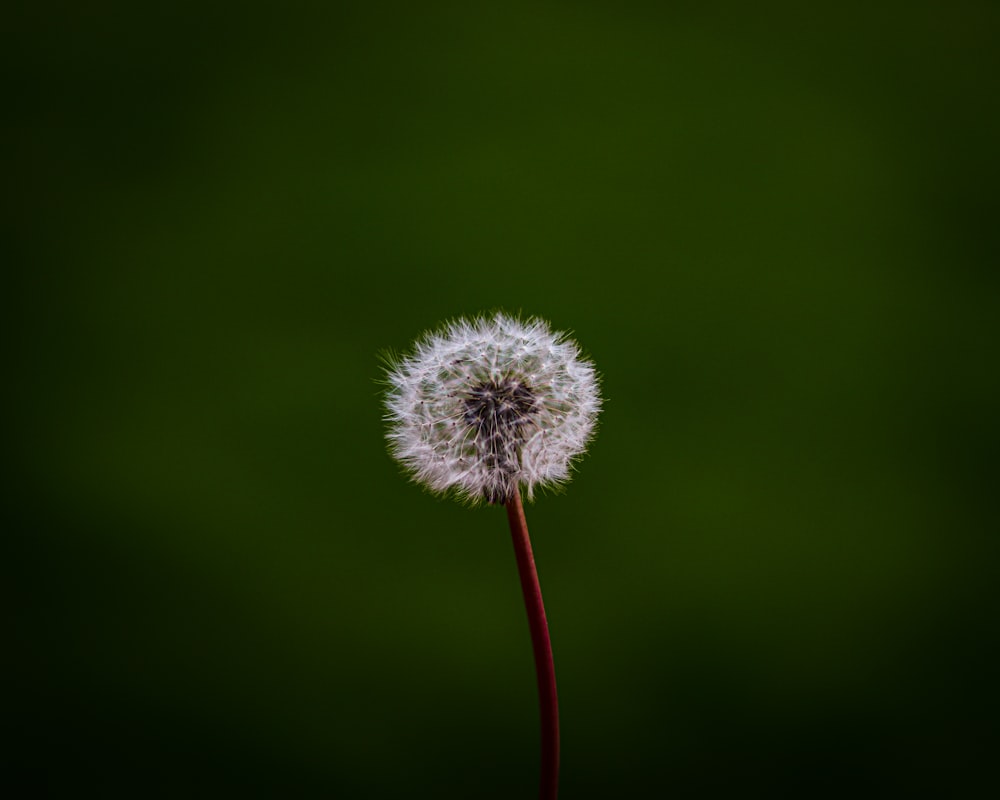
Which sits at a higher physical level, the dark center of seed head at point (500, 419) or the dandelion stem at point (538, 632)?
the dark center of seed head at point (500, 419)

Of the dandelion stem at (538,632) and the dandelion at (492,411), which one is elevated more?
the dandelion at (492,411)

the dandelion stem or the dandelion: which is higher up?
the dandelion

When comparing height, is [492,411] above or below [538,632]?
above

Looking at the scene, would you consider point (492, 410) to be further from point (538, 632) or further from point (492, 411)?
point (538, 632)

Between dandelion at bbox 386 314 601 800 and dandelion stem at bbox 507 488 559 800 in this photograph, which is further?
dandelion at bbox 386 314 601 800

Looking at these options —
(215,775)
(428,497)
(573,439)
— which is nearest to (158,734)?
(215,775)

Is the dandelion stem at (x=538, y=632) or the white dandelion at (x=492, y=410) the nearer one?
the dandelion stem at (x=538, y=632)

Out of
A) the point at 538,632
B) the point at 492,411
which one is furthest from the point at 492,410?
the point at 538,632

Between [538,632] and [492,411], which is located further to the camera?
[492,411]
